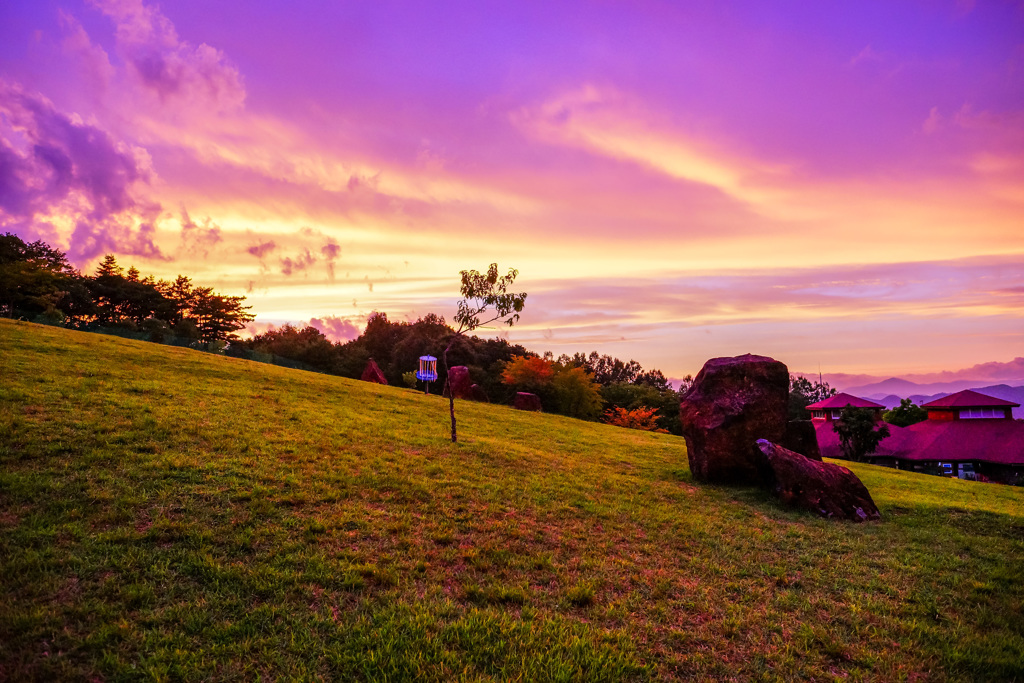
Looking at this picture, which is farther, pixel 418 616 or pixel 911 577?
pixel 911 577

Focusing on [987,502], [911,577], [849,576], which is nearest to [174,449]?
[849,576]

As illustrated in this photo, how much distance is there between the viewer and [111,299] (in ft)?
201

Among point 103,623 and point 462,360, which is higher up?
point 462,360

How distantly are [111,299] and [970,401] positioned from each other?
300 ft

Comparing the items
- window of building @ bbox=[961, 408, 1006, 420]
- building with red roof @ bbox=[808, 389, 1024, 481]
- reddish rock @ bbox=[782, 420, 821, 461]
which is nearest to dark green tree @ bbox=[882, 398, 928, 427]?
building with red roof @ bbox=[808, 389, 1024, 481]

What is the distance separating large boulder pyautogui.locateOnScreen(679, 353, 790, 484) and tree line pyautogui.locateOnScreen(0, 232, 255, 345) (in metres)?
40.4

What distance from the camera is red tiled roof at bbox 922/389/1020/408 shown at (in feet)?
123

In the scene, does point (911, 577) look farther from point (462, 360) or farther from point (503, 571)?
point (462, 360)

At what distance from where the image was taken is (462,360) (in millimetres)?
58875

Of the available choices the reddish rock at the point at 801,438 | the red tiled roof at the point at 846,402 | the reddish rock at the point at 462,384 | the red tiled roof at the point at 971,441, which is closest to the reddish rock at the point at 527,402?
the reddish rock at the point at 462,384

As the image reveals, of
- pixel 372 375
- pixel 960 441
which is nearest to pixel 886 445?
pixel 960 441

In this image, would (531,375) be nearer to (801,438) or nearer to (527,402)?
(527,402)

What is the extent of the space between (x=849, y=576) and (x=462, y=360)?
53.1 meters

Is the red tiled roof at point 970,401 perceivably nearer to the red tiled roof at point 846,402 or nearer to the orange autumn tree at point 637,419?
the red tiled roof at point 846,402
